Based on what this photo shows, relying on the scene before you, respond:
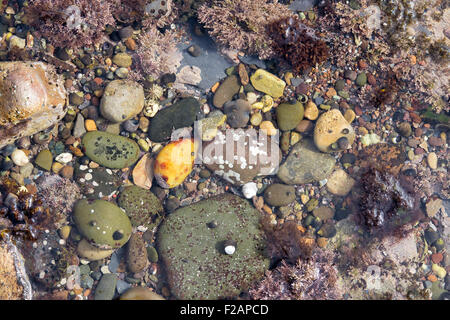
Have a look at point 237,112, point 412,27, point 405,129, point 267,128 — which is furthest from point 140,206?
point 412,27

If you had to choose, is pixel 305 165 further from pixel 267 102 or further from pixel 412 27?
pixel 412 27

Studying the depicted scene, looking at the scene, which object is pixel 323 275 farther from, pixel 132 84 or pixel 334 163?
pixel 132 84

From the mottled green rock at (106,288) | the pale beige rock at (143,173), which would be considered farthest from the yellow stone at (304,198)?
the mottled green rock at (106,288)

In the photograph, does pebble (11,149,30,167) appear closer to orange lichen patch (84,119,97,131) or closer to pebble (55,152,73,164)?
pebble (55,152,73,164)

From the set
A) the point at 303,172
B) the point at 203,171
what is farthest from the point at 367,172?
the point at 203,171

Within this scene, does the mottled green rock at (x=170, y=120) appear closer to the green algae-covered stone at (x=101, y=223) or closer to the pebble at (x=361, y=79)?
the green algae-covered stone at (x=101, y=223)

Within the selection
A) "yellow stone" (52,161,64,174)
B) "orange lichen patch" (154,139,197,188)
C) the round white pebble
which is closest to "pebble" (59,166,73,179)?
"yellow stone" (52,161,64,174)

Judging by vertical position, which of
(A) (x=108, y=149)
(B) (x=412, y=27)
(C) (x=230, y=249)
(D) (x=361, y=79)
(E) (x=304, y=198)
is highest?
(B) (x=412, y=27)

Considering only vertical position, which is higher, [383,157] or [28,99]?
[28,99]
